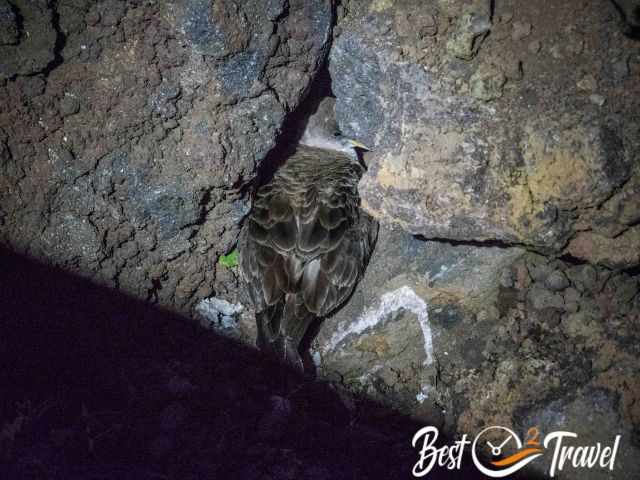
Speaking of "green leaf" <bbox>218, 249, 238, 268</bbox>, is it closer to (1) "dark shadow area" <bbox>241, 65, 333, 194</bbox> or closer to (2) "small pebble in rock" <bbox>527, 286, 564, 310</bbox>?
(1) "dark shadow area" <bbox>241, 65, 333, 194</bbox>

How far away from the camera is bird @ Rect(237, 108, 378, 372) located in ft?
12.1

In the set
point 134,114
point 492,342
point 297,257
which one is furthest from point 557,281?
point 134,114

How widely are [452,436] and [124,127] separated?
120 inches

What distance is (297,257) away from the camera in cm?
373

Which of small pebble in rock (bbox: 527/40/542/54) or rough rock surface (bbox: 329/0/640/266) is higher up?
small pebble in rock (bbox: 527/40/542/54)

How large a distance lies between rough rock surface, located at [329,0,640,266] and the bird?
2.07 feet

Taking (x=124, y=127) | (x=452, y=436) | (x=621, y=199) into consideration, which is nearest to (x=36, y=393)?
(x=124, y=127)

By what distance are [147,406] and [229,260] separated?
1.21 metres

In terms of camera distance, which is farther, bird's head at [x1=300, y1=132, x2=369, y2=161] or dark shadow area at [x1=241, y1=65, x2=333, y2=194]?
bird's head at [x1=300, y1=132, x2=369, y2=161]

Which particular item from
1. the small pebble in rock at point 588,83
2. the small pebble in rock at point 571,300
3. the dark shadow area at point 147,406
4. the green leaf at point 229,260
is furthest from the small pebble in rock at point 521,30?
the dark shadow area at point 147,406

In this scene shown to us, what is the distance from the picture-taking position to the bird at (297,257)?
3688 mm

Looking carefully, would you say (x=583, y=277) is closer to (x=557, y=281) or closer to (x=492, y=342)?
(x=557, y=281)

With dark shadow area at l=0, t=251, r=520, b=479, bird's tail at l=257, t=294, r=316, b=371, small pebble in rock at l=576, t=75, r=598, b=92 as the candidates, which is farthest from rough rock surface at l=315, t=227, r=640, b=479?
small pebble in rock at l=576, t=75, r=598, b=92

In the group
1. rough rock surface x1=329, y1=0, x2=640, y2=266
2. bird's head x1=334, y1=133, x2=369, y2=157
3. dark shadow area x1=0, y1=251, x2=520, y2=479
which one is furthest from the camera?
bird's head x1=334, y1=133, x2=369, y2=157
